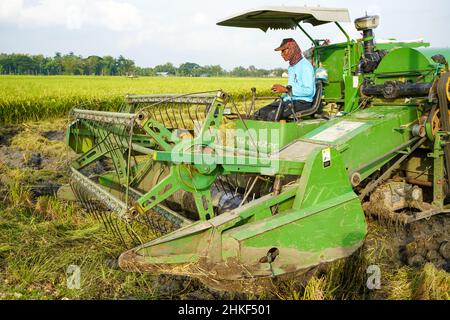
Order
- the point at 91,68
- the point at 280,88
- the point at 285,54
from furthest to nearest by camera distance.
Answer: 1. the point at 91,68
2. the point at 285,54
3. the point at 280,88

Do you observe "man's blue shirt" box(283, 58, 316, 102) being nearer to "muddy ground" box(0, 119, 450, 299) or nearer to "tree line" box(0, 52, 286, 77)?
"muddy ground" box(0, 119, 450, 299)

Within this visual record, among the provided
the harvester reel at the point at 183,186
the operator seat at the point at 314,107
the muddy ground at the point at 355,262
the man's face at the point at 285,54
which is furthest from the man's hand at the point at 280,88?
the muddy ground at the point at 355,262

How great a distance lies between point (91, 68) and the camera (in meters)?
81.9

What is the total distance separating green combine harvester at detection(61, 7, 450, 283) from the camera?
3309mm

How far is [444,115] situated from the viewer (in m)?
4.55

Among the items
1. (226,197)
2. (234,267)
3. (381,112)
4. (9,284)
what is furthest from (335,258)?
(9,284)

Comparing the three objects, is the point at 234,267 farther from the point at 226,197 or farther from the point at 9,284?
the point at 9,284

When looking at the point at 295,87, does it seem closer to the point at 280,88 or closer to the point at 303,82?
the point at 303,82

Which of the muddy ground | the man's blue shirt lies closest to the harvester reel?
the muddy ground

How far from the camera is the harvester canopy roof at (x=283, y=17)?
477 centimetres

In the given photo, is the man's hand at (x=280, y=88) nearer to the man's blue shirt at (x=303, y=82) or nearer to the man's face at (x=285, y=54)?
the man's blue shirt at (x=303, y=82)

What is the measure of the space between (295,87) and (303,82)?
10cm

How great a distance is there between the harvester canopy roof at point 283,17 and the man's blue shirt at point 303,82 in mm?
526

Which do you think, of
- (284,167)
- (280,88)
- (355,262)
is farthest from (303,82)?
(355,262)
